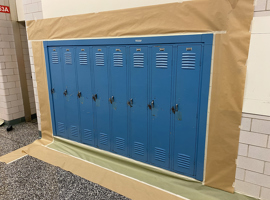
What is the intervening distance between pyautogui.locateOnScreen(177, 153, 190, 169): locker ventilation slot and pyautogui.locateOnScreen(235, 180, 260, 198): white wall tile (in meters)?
0.58

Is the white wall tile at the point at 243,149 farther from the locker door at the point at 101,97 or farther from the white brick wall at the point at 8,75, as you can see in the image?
the white brick wall at the point at 8,75

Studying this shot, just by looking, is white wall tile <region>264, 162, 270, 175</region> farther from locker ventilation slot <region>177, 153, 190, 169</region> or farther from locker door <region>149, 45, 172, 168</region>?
locker door <region>149, 45, 172, 168</region>

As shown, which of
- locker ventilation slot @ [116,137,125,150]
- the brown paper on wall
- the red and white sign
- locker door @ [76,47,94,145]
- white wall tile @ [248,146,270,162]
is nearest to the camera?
the brown paper on wall

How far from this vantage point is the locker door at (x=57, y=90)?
3559 mm

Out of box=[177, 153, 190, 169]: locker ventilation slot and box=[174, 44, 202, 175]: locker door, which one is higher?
box=[174, 44, 202, 175]: locker door

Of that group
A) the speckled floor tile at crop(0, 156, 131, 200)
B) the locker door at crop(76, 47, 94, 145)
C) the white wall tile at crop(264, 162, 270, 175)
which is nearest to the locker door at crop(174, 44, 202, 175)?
the white wall tile at crop(264, 162, 270, 175)

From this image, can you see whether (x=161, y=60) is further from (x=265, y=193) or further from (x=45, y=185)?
(x=45, y=185)

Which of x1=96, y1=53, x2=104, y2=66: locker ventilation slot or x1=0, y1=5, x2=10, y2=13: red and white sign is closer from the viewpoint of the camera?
x1=96, y1=53, x2=104, y2=66: locker ventilation slot

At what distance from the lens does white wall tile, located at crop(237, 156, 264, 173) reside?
7.48 feet

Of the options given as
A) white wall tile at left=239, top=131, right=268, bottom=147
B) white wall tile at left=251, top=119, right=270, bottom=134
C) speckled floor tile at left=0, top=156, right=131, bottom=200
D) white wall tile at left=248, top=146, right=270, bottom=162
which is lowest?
speckled floor tile at left=0, top=156, right=131, bottom=200

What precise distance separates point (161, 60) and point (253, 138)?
4.41ft

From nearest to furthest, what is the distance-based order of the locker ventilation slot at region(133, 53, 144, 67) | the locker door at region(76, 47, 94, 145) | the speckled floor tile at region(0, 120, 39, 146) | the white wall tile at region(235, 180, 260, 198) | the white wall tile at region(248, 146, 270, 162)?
1. the white wall tile at region(248, 146, 270, 162)
2. the white wall tile at region(235, 180, 260, 198)
3. the locker ventilation slot at region(133, 53, 144, 67)
4. the locker door at region(76, 47, 94, 145)
5. the speckled floor tile at region(0, 120, 39, 146)

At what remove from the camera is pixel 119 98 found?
3.02 meters

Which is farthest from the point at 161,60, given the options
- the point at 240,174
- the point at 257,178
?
the point at 257,178
